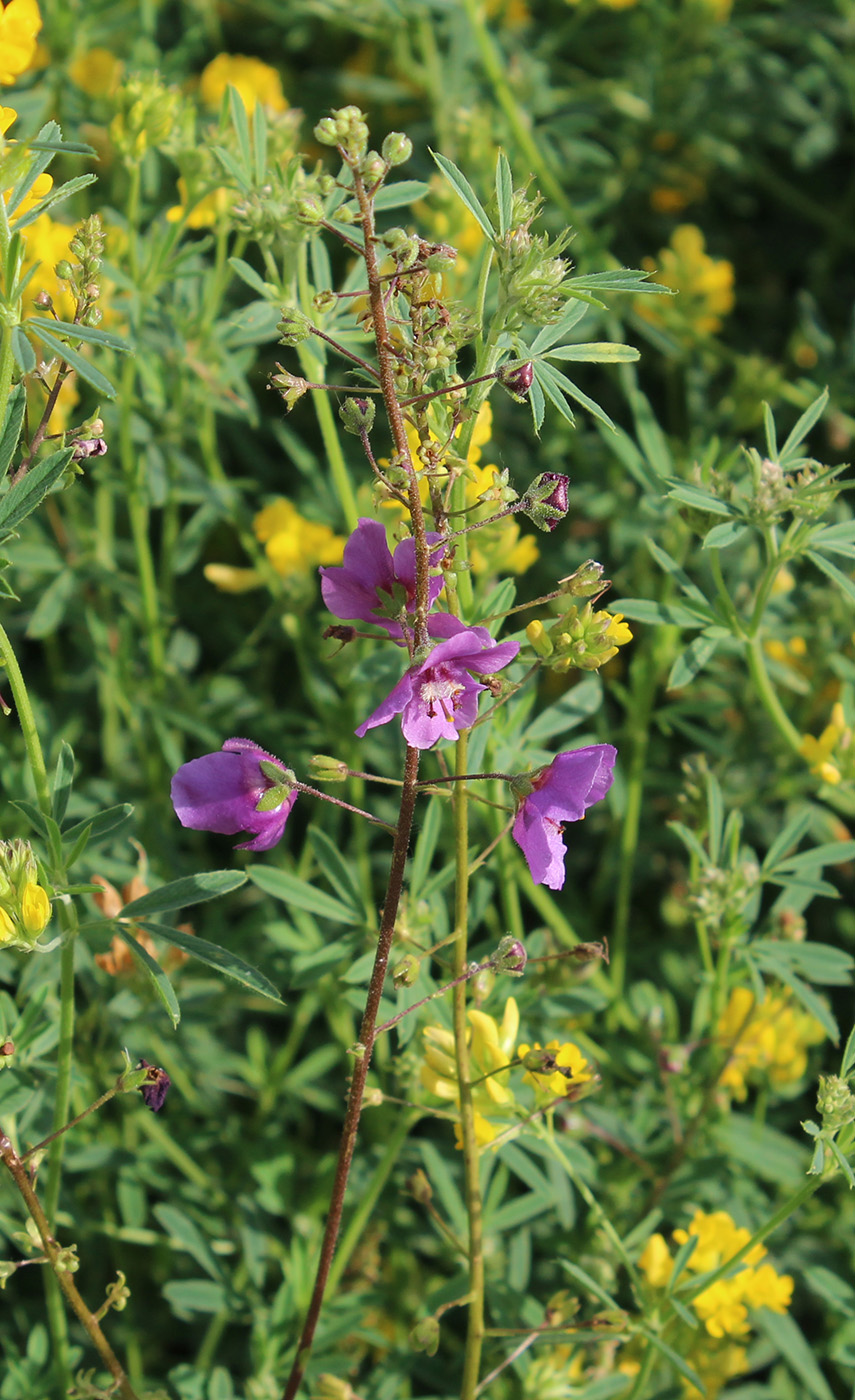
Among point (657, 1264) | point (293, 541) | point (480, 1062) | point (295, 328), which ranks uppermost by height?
point (295, 328)

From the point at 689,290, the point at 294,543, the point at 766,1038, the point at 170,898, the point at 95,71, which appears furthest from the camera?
the point at 95,71

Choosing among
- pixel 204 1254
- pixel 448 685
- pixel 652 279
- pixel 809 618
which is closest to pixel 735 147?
pixel 652 279

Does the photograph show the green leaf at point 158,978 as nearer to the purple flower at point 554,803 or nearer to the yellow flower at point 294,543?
the purple flower at point 554,803


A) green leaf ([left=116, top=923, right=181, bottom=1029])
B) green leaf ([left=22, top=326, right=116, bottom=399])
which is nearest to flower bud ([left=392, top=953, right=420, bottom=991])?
green leaf ([left=116, top=923, right=181, bottom=1029])

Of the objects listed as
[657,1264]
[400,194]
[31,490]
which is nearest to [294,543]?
[400,194]

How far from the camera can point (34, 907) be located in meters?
1.36

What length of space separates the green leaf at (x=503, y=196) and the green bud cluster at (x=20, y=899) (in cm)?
A: 88

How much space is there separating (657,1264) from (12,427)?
1.58m

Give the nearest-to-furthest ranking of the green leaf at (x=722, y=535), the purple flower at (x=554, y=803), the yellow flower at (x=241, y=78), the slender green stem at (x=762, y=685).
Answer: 1. the purple flower at (x=554, y=803)
2. the green leaf at (x=722, y=535)
3. the slender green stem at (x=762, y=685)
4. the yellow flower at (x=241, y=78)

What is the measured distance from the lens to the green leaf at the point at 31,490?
1.35m

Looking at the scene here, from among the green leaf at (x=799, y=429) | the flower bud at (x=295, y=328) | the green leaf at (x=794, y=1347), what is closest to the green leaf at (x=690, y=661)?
the green leaf at (x=799, y=429)

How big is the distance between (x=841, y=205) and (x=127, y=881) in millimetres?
2929

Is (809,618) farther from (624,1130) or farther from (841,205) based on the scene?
(841,205)

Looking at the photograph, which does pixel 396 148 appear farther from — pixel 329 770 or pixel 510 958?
pixel 510 958
